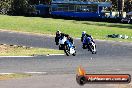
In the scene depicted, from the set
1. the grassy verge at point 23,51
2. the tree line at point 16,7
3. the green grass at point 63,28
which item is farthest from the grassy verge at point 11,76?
the tree line at point 16,7

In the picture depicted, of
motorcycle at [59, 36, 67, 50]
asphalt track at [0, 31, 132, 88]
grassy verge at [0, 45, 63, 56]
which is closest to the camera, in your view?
motorcycle at [59, 36, 67, 50]

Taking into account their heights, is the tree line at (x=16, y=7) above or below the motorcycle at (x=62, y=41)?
below

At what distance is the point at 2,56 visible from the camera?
1101 inches

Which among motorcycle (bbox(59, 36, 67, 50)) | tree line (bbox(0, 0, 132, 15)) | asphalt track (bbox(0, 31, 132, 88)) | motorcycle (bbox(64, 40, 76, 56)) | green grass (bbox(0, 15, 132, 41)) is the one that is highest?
motorcycle (bbox(59, 36, 67, 50))

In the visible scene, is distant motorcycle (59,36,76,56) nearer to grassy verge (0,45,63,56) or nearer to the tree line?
grassy verge (0,45,63,56)

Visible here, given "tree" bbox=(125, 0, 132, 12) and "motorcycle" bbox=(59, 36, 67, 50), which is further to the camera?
"tree" bbox=(125, 0, 132, 12)

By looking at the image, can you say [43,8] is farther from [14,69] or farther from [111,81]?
[111,81]

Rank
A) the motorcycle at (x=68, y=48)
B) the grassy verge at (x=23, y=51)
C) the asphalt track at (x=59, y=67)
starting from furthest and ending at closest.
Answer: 1. the grassy verge at (x=23, y=51)
2. the asphalt track at (x=59, y=67)
3. the motorcycle at (x=68, y=48)

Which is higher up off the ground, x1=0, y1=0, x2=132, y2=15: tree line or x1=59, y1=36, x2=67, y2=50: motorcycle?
x1=59, y1=36, x2=67, y2=50: motorcycle

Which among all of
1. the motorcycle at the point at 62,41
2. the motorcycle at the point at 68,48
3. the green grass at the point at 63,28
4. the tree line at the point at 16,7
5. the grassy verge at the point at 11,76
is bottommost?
the green grass at the point at 63,28

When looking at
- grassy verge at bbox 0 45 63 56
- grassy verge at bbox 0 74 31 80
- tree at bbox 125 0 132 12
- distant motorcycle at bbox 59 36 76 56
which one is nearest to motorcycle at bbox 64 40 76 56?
distant motorcycle at bbox 59 36 76 56

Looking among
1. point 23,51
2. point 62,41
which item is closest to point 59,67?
point 23,51

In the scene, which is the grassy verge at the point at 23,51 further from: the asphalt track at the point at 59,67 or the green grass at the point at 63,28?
the green grass at the point at 63,28

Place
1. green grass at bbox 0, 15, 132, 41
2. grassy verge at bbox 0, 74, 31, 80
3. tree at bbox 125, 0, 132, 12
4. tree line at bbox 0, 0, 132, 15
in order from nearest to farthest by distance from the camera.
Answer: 1. grassy verge at bbox 0, 74, 31, 80
2. green grass at bbox 0, 15, 132, 41
3. tree line at bbox 0, 0, 132, 15
4. tree at bbox 125, 0, 132, 12
